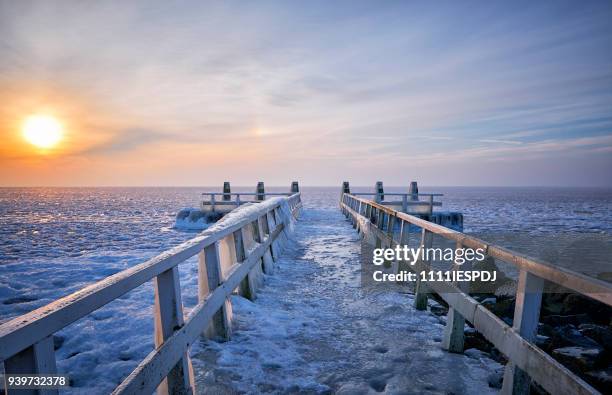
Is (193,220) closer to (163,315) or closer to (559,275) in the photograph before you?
(163,315)

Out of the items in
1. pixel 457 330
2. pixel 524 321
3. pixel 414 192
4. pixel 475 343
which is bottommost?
pixel 475 343

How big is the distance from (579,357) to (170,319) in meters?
5.37

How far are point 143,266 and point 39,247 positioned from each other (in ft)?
66.8

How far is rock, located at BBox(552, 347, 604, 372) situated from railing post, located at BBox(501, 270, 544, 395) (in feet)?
8.17

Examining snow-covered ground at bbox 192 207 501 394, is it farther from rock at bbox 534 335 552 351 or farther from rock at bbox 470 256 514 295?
rock at bbox 470 256 514 295

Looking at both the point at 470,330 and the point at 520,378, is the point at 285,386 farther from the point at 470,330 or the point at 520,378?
the point at 470,330

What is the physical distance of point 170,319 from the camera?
2598 millimetres

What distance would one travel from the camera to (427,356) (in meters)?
3.85

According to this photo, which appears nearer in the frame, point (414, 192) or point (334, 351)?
point (334, 351)

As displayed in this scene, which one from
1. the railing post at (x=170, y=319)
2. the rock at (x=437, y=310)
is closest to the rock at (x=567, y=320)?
the rock at (x=437, y=310)

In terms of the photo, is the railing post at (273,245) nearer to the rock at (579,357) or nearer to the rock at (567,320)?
the rock at (579,357)

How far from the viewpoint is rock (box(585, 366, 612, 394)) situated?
4020 millimetres

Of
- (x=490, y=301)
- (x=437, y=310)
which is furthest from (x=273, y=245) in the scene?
(x=490, y=301)

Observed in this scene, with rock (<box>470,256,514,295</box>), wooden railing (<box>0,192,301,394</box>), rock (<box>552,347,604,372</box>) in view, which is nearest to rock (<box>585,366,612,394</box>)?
rock (<box>552,347,604,372</box>)
